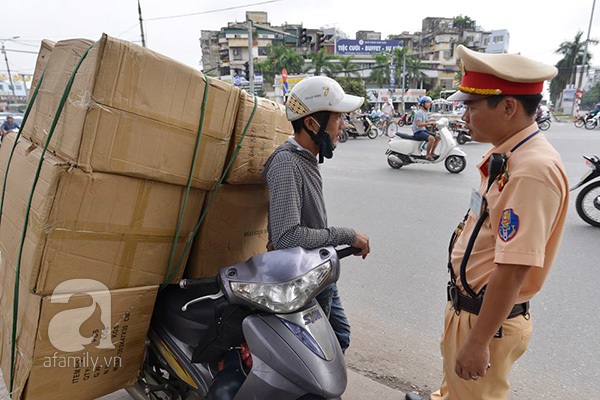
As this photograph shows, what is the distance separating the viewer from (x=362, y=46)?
156 ft

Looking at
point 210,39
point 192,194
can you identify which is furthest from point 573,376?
point 210,39

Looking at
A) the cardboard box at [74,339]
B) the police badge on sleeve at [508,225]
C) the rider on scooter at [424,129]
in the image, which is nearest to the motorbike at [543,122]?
the rider on scooter at [424,129]

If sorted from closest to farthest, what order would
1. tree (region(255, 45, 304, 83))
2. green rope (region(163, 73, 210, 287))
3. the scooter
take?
green rope (region(163, 73, 210, 287)) → the scooter → tree (region(255, 45, 304, 83))

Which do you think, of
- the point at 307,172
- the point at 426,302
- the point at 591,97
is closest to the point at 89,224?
the point at 307,172

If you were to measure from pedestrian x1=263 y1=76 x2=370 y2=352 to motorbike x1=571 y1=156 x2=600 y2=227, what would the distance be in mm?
4091

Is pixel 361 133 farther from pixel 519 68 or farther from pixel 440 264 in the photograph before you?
pixel 519 68

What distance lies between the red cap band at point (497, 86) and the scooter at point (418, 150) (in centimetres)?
704

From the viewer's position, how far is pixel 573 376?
2.07m

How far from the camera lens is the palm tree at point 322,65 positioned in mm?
41062

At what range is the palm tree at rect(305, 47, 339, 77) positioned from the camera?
4106 cm

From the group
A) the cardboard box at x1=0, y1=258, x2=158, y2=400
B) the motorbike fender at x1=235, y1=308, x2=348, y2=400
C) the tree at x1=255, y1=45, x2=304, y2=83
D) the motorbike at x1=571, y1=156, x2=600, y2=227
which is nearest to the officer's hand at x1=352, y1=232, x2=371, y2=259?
the motorbike fender at x1=235, y1=308, x2=348, y2=400

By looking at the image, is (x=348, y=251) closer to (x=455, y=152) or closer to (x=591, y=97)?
(x=455, y=152)

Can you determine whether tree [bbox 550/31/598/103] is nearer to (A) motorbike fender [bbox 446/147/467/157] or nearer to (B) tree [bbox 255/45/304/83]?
(B) tree [bbox 255/45/304/83]

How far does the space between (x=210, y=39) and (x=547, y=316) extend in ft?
226
